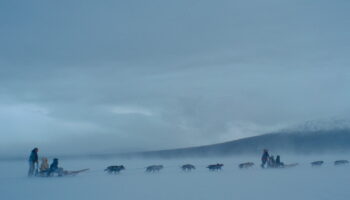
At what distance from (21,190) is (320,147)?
249 feet

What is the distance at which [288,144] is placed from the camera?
93875mm

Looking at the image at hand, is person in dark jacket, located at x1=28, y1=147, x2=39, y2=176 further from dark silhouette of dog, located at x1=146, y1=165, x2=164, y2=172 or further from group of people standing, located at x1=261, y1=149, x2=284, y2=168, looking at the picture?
group of people standing, located at x1=261, y1=149, x2=284, y2=168

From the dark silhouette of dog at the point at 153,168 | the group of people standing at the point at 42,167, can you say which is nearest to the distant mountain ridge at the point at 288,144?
the dark silhouette of dog at the point at 153,168

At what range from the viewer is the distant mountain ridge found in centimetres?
8369

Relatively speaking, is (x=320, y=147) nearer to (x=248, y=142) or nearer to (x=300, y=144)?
(x=300, y=144)

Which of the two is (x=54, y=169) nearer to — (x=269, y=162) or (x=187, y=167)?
(x=187, y=167)

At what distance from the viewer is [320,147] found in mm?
85000

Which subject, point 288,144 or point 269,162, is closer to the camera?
point 269,162

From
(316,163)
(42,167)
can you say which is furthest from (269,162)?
(42,167)

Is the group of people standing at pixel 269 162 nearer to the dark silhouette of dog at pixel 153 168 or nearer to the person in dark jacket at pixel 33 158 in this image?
the dark silhouette of dog at pixel 153 168

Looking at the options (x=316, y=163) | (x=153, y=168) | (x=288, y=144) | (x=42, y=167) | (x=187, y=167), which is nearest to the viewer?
(x=42, y=167)

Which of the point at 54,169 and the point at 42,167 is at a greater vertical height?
the point at 42,167

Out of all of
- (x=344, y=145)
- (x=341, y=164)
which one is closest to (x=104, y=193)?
(x=341, y=164)

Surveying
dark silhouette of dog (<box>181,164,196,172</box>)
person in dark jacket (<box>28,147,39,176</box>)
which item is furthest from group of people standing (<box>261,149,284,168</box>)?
person in dark jacket (<box>28,147,39,176</box>)
